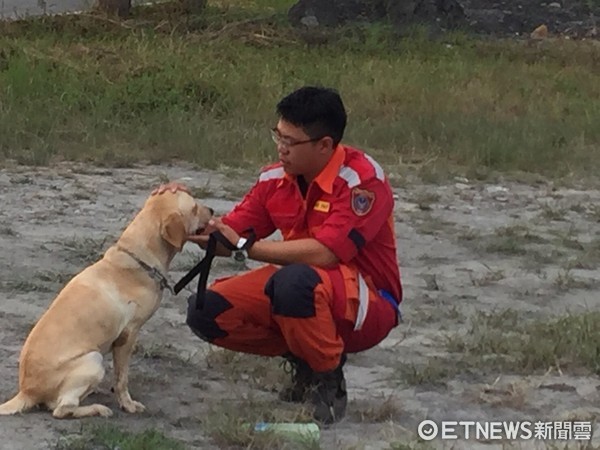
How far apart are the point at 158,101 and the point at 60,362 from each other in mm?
6490

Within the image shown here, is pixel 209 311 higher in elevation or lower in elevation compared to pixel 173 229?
lower

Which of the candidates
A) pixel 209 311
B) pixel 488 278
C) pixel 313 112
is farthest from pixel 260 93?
pixel 313 112

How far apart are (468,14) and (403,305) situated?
12.4 metres

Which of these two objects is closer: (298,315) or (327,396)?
(298,315)

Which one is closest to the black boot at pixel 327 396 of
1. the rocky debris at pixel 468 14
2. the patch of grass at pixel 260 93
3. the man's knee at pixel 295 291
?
the man's knee at pixel 295 291

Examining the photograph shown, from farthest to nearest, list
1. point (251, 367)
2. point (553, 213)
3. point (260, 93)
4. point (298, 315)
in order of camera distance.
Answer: point (260, 93) → point (553, 213) → point (251, 367) → point (298, 315)

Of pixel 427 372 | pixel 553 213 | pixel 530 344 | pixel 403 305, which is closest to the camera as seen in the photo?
pixel 427 372

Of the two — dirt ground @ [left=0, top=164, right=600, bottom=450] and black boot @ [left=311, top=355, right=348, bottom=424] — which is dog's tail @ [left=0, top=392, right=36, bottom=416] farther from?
black boot @ [left=311, top=355, right=348, bottom=424]

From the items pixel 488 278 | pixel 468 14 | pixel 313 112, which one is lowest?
pixel 468 14

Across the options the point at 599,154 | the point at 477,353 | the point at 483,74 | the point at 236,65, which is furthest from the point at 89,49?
the point at 477,353

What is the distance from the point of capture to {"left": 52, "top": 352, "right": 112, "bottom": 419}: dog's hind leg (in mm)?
4473

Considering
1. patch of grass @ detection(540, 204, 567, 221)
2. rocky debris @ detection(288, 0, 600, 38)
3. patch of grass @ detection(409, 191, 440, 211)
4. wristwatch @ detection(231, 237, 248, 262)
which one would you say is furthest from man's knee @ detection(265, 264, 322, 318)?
rocky debris @ detection(288, 0, 600, 38)

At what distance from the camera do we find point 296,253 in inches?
183

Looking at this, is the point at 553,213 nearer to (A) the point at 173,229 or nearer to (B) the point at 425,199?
(B) the point at 425,199
